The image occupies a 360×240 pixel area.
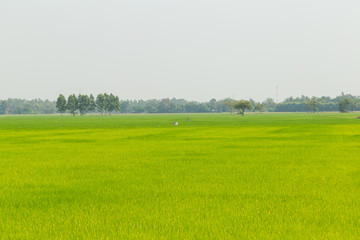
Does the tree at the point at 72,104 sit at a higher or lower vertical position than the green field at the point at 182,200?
higher

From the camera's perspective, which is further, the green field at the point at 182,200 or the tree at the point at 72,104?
the tree at the point at 72,104

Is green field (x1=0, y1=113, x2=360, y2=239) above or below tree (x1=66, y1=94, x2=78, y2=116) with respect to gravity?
below

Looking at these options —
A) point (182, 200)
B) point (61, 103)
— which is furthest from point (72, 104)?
point (182, 200)

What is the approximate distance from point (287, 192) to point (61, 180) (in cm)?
820

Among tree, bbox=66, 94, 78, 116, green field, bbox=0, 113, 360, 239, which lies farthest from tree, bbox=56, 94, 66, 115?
green field, bbox=0, 113, 360, 239

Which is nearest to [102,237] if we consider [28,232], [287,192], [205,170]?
[28,232]

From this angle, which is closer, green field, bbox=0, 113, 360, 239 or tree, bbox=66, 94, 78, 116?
green field, bbox=0, 113, 360, 239

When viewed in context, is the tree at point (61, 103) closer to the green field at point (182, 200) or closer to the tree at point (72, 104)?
the tree at point (72, 104)

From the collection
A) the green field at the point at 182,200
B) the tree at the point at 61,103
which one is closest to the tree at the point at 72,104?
the tree at the point at 61,103

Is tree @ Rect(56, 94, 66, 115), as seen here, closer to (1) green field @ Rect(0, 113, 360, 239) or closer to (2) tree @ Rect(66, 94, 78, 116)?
(2) tree @ Rect(66, 94, 78, 116)

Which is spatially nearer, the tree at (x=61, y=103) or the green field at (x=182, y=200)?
the green field at (x=182, y=200)

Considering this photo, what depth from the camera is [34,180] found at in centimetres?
1344

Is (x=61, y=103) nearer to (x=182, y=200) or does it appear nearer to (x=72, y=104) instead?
(x=72, y=104)

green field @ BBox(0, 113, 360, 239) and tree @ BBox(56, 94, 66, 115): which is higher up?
tree @ BBox(56, 94, 66, 115)
